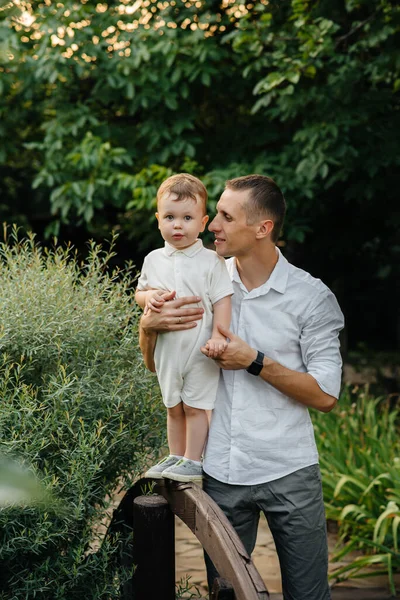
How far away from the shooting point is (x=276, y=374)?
7.11 ft

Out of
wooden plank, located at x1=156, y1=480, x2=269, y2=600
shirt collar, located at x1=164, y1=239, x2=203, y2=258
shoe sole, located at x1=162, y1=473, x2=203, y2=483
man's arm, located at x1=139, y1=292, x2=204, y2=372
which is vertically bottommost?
wooden plank, located at x1=156, y1=480, x2=269, y2=600

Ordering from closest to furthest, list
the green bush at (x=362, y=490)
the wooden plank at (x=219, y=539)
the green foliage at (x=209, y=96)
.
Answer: the wooden plank at (x=219, y=539), the green bush at (x=362, y=490), the green foliage at (x=209, y=96)

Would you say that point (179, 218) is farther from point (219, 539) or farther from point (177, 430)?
point (219, 539)

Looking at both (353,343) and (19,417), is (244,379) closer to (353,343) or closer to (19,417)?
(19,417)

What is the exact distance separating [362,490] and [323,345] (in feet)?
8.55

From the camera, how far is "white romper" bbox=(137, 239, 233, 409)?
2.26 m

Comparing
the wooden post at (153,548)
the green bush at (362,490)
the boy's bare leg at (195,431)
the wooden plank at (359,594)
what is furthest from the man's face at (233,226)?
the wooden plank at (359,594)

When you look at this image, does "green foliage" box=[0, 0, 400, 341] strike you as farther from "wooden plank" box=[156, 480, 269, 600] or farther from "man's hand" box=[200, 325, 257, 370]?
"wooden plank" box=[156, 480, 269, 600]

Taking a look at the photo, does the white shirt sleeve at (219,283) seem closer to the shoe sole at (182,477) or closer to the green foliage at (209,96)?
the shoe sole at (182,477)

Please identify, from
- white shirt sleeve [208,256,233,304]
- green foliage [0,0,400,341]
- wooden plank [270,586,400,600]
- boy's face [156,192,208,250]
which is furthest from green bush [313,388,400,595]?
boy's face [156,192,208,250]

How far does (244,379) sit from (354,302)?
11.5 meters

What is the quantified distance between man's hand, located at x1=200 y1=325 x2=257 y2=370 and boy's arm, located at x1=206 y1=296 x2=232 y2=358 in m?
0.01

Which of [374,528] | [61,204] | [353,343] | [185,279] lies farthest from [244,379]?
[353,343]

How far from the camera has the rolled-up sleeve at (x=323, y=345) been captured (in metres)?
2.20
